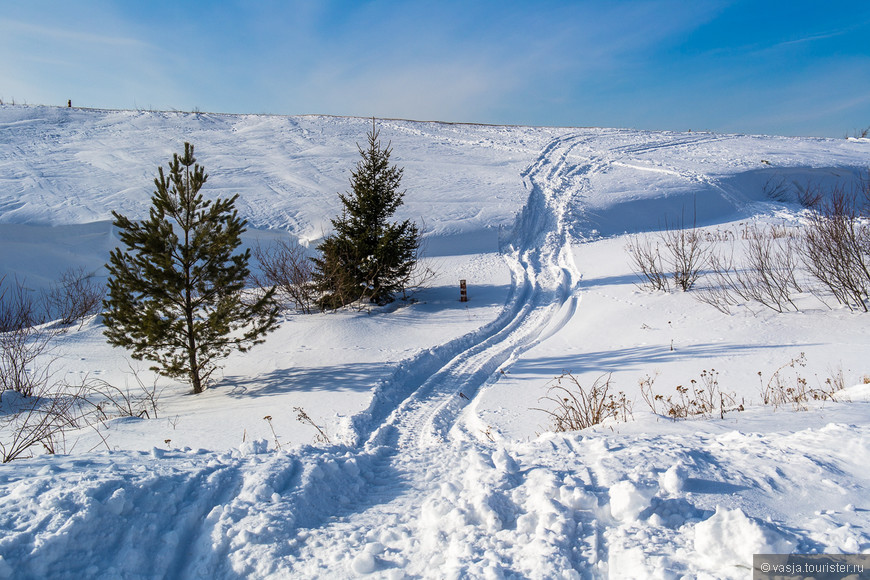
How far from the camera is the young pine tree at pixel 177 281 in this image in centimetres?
812

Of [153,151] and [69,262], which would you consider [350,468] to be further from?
[153,151]

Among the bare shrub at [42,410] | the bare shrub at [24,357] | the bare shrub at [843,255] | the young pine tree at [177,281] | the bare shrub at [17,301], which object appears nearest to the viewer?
the bare shrub at [42,410]

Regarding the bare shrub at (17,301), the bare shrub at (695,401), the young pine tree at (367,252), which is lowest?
the bare shrub at (695,401)

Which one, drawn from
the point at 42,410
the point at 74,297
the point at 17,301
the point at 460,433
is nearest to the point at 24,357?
the point at 42,410

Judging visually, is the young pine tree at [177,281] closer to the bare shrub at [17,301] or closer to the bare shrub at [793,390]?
the bare shrub at [17,301]

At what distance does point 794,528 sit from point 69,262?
2126cm

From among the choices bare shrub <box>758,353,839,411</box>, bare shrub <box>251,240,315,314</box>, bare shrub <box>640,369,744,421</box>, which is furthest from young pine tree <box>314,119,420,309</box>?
bare shrub <box>758,353,839,411</box>

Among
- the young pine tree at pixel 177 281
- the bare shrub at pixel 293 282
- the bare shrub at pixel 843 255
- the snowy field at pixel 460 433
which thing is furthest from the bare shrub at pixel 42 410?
the bare shrub at pixel 843 255

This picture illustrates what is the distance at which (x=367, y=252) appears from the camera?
13617 mm

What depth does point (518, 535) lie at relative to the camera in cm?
280

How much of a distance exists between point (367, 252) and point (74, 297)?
8.88 m

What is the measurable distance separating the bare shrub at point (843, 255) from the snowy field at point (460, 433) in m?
0.42

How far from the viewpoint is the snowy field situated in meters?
2.67

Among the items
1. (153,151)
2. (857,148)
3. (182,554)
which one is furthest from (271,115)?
(857,148)
